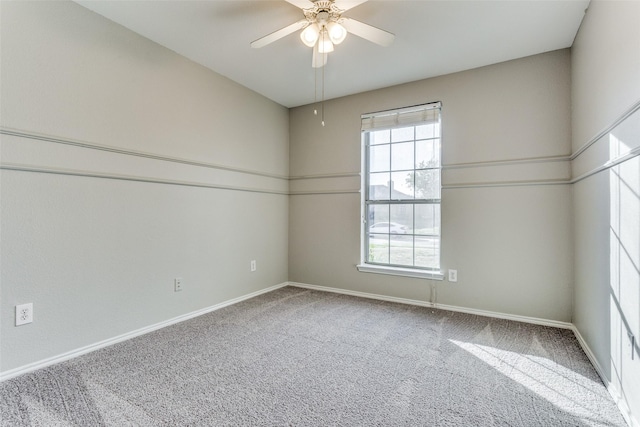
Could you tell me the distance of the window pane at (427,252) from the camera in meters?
3.10

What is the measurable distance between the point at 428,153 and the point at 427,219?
0.68 meters

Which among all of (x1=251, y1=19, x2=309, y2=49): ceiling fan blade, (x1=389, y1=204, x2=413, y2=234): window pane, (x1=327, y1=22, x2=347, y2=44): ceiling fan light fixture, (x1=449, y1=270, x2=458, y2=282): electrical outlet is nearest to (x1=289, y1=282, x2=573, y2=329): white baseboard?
(x1=449, y1=270, x2=458, y2=282): electrical outlet

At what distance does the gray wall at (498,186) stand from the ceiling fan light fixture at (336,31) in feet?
5.07

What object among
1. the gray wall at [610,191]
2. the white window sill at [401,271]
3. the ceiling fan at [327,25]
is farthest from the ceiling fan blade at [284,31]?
Result: the white window sill at [401,271]

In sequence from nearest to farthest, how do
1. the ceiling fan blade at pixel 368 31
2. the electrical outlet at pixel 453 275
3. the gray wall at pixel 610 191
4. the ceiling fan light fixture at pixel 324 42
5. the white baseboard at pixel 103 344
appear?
the gray wall at pixel 610 191
the white baseboard at pixel 103 344
the ceiling fan blade at pixel 368 31
the ceiling fan light fixture at pixel 324 42
the electrical outlet at pixel 453 275

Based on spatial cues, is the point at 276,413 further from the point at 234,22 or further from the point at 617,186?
the point at 234,22

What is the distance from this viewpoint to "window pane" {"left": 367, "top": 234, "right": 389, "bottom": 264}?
3.44 m

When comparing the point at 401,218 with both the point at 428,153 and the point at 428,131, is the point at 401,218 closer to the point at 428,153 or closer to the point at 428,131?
the point at 428,153

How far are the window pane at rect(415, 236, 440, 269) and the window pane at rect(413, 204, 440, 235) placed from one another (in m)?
0.08

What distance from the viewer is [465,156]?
2945 millimetres

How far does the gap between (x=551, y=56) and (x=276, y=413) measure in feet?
11.0

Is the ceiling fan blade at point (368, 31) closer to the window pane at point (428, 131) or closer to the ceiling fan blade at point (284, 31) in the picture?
the ceiling fan blade at point (284, 31)

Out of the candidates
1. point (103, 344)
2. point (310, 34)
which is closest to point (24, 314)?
point (103, 344)

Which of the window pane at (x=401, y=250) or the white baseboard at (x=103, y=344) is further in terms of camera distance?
the window pane at (x=401, y=250)
